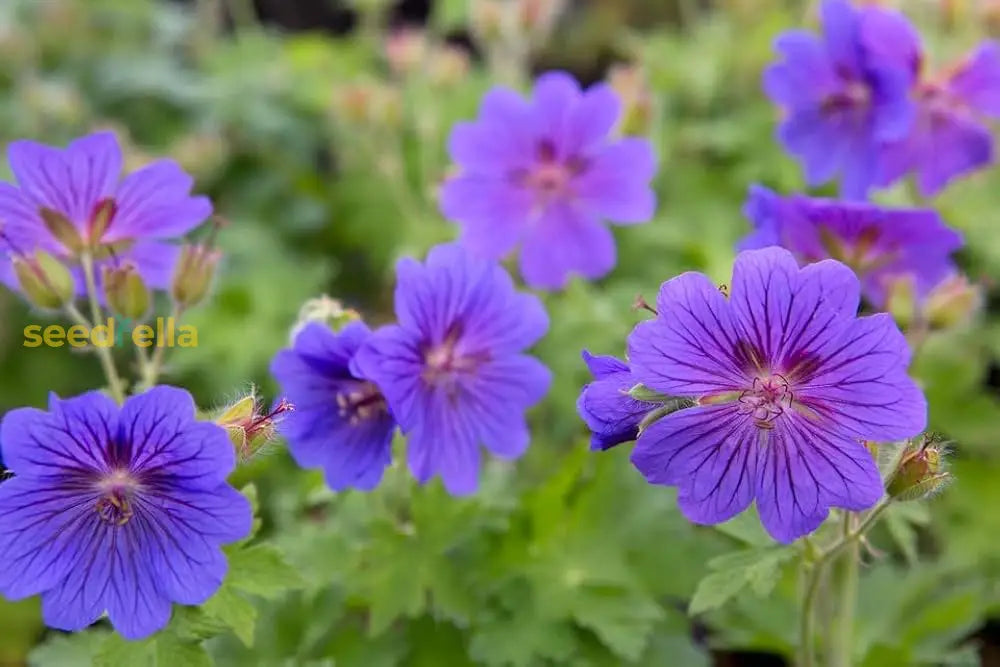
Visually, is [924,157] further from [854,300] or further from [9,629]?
[9,629]

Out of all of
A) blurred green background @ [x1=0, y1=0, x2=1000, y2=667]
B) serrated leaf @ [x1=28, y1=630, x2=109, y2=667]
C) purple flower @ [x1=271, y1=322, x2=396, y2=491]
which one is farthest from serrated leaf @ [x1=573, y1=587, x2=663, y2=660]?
serrated leaf @ [x1=28, y1=630, x2=109, y2=667]

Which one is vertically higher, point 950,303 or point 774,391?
point 950,303

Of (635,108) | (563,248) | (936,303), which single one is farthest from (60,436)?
(635,108)

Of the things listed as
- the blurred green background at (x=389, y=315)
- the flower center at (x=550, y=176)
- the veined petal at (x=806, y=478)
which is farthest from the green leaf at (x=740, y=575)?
the flower center at (x=550, y=176)

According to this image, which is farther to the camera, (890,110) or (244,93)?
(244,93)

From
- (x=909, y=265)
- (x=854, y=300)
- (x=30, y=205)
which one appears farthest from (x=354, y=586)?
(x=909, y=265)

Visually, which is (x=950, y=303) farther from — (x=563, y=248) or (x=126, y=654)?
(x=126, y=654)

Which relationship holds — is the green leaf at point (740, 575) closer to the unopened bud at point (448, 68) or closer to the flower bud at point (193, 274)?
the flower bud at point (193, 274)
